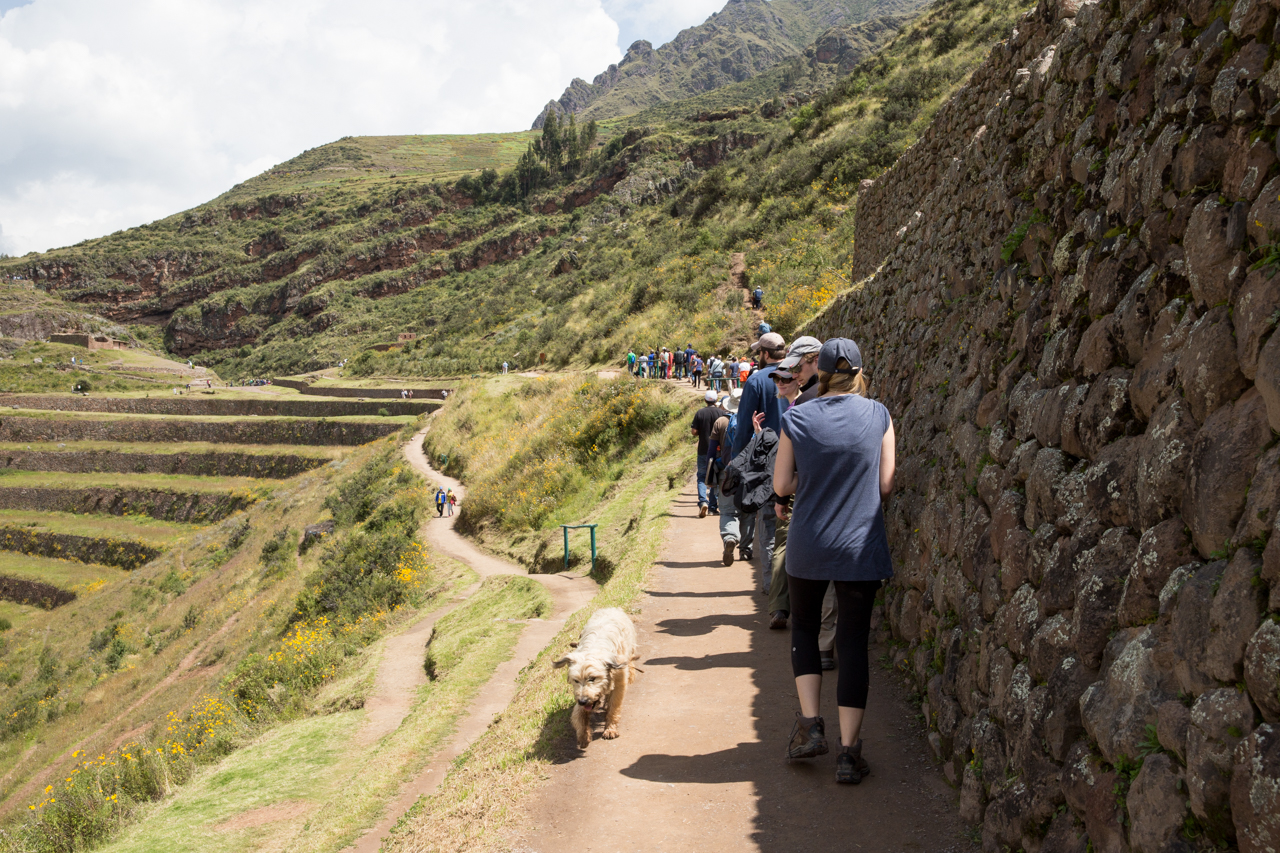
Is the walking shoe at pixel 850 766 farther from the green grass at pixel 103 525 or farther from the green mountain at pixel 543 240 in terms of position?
the green grass at pixel 103 525

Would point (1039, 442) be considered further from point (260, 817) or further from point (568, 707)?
point (260, 817)

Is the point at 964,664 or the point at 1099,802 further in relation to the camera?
the point at 964,664

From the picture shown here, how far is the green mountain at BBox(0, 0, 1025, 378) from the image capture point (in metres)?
31.2

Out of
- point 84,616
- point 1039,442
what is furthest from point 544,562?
point 84,616

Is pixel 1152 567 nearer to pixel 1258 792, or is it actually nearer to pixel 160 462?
pixel 1258 792

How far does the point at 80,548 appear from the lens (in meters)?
38.2

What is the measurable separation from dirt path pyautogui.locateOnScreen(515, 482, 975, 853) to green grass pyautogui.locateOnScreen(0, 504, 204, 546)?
39431mm

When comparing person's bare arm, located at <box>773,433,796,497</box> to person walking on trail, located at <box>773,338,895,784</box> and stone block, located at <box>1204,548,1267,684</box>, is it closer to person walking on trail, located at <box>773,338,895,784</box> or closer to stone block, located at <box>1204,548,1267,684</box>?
person walking on trail, located at <box>773,338,895,784</box>

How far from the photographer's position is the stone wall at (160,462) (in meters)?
43.8

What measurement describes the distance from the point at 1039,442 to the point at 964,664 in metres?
1.10

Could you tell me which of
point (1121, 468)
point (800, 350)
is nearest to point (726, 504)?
point (800, 350)

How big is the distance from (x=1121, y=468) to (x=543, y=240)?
86495mm

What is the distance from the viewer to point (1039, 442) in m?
3.10

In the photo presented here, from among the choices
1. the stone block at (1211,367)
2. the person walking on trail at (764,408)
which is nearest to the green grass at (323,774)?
the person walking on trail at (764,408)
